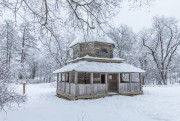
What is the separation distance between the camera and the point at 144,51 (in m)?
50.8

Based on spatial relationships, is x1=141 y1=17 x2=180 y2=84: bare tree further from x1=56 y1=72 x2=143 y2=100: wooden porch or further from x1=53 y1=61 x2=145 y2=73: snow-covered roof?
x1=53 y1=61 x2=145 y2=73: snow-covered roof

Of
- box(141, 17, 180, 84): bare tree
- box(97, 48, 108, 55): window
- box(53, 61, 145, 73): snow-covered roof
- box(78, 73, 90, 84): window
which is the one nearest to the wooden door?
box(53, 61, 145, 73): snow-covered roof

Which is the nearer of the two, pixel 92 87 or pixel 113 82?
pixel 92 87

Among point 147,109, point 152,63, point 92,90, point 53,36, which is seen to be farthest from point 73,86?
point 152,63

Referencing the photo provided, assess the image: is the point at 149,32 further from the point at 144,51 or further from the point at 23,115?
the point at 23,115

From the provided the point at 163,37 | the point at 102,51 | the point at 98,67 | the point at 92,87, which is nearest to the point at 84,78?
the point at 98,67

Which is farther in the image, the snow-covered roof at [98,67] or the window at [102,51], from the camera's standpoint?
the window at [102,51]

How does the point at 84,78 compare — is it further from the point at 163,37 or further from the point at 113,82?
the point at 163,37

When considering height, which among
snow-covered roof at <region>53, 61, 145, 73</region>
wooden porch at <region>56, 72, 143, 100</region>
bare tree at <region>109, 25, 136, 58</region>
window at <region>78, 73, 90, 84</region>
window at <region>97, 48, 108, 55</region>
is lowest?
wooden porch at <region>56, 72, 143, 100</region>

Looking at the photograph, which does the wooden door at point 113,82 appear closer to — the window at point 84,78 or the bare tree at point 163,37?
the window at point 84,78

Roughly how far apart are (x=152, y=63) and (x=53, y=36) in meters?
51.6

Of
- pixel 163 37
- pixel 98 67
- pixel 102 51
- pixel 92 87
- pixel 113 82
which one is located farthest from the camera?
pixel 163 37

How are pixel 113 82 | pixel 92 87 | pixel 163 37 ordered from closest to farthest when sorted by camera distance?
pixel 92 87
pixel 113 82
pixel 163 37

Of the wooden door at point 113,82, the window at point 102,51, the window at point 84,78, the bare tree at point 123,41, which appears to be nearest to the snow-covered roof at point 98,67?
the window at point 102,51
